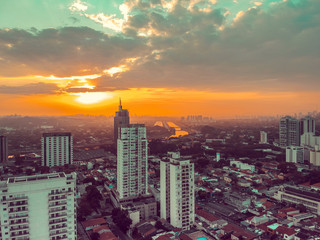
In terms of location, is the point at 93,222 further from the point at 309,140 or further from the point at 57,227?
the point at 309,140

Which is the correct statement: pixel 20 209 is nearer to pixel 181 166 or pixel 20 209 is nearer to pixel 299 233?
pixel 181 166

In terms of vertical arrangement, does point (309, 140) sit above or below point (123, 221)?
above

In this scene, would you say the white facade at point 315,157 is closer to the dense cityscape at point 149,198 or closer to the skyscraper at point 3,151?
the dense cityscape at point 149,198

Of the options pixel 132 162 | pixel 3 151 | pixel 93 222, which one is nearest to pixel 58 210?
pixel 93 222

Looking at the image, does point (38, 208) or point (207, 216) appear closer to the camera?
point (38, 208)

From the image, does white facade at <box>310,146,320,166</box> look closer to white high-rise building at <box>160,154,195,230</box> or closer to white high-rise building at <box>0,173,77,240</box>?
white high-rise building at <box>160,154,195,230</box>

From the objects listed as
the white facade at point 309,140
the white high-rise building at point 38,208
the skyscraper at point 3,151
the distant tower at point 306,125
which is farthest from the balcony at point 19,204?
the distant tower at point 306,125
